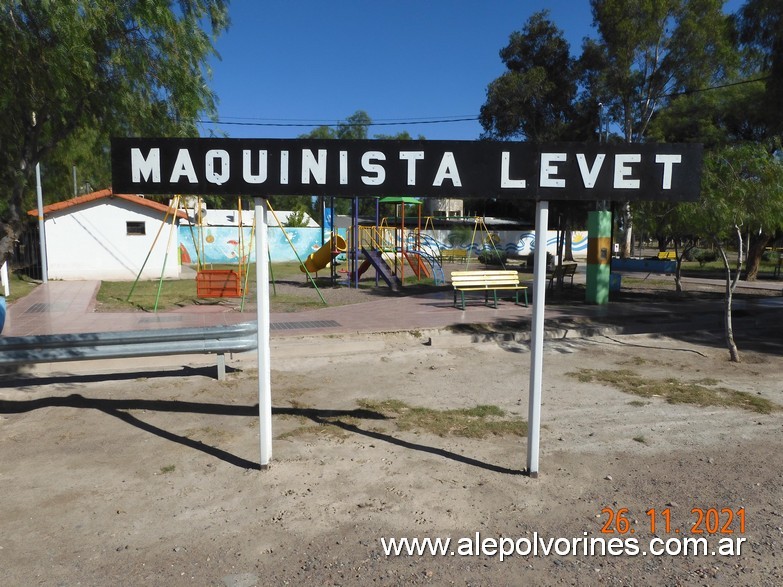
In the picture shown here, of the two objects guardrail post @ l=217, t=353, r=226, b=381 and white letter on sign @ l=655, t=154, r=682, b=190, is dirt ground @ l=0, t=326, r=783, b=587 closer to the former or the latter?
guardrail post @ l=217, t=353, r=226, b=381

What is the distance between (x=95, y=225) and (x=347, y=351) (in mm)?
16204

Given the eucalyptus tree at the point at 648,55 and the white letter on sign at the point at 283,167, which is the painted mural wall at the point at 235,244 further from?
the white letter on sign at the point at 283,167

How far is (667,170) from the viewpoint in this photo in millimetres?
4285

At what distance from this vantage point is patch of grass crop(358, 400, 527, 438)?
5484mm

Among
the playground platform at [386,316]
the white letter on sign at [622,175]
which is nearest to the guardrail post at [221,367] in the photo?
the playground platform at [386,316]

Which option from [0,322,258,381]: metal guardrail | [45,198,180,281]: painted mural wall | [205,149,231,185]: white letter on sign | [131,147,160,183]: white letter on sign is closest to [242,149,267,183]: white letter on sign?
[205,149,231,185]: white letter on sign

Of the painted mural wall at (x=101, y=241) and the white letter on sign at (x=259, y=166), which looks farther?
the painted mural wall at (x=101, y=241)

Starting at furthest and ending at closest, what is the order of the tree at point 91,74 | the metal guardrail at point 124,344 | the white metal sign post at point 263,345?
the metal guardrail at point 124,344
the tree at point 91,74
the white metal sign post at point 263,345

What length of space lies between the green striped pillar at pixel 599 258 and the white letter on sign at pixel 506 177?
1152 cm

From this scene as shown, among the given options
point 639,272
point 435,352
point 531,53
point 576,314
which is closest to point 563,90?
point 531,53

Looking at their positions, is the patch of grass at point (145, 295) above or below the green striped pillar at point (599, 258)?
below

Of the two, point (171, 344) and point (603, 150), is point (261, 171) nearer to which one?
point (603, 150)

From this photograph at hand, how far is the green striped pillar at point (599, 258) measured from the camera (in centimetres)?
1503

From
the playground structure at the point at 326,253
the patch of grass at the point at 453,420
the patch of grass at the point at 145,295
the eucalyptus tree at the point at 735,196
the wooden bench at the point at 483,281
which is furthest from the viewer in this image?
the playground structure at the point at 326,253
